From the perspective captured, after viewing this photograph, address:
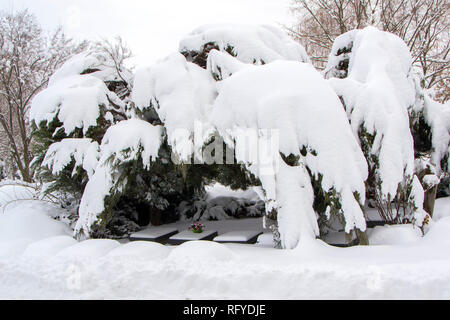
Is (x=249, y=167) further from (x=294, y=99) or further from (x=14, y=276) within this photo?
(x=14, y=276)

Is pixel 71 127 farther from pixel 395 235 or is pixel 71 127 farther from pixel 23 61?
pixel 23 61

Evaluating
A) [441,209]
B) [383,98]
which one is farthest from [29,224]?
[441,209]

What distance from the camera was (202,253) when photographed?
349 centimetres

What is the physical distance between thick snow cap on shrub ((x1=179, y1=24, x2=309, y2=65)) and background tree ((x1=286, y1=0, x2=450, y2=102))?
8.74 meters

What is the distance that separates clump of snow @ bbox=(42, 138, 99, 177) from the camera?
514cm

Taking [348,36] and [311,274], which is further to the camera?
[348,36]

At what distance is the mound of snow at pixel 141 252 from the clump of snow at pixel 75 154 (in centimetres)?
183

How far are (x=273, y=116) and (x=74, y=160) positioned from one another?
390 centimetres

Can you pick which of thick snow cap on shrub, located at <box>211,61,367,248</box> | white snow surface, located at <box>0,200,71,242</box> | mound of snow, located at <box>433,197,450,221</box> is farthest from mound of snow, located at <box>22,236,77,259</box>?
mound of snow, located at <box>433,197,450,221</box>

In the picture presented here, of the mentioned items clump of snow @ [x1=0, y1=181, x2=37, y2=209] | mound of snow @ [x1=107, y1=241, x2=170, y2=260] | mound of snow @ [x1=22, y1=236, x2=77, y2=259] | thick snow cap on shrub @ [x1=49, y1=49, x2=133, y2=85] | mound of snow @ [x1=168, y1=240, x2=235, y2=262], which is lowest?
mound of snow @ [x1=22, y1=236, x2=77, y2=259]

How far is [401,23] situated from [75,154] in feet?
49.7

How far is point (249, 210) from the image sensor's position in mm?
7738

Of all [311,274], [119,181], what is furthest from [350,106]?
[119,181]

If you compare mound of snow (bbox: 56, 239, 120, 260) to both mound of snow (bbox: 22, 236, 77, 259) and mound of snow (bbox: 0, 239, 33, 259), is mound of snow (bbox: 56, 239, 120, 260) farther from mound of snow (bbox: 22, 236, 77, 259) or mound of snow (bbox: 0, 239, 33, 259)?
mound of snow (bbox: 0, 239, 33, 259)
